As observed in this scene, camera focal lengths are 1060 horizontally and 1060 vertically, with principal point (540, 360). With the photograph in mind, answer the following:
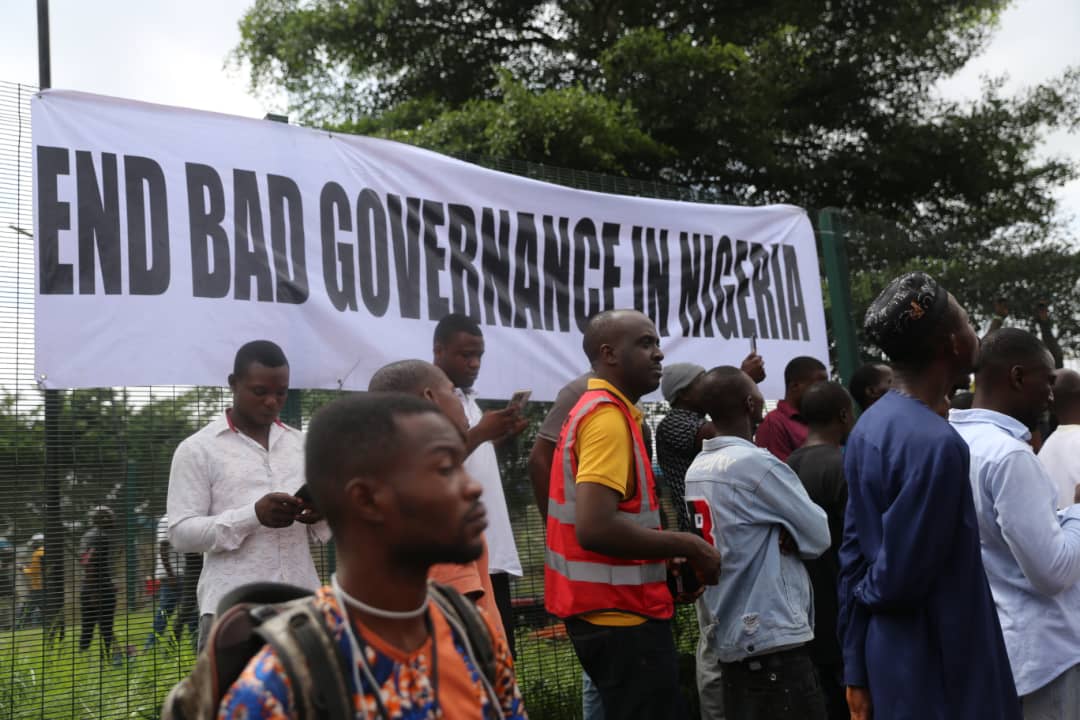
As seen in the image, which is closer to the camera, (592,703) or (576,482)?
(576,482)

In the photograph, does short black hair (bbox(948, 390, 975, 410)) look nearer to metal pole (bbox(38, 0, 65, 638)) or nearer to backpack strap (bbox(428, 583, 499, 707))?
metal pole (bbox(38, 0, 65, 638))

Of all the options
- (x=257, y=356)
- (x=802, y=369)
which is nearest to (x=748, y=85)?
(x=802, y=369)

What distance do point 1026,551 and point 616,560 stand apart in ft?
4.12

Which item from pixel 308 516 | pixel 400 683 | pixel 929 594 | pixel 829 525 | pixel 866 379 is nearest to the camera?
pixel 400 683

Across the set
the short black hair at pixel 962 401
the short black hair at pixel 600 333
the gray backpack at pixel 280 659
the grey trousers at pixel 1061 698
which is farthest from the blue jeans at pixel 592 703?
the short black hair at pixel 962 401

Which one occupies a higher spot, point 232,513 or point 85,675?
point 232,513

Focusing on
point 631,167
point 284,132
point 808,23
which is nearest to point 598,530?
point 284,132

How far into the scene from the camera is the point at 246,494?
3887 millimetres

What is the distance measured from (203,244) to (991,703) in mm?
3429

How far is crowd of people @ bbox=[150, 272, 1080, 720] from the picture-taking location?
1787mm

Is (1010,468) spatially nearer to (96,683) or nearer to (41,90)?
(96,683)

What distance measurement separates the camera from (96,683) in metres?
4.05

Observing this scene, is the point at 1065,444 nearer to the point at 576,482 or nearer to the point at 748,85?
the point at 576,482

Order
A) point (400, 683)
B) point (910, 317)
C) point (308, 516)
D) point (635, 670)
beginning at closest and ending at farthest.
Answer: point (400, 683)
point (910, 317)
point (635, 670)
point (308, 516)
